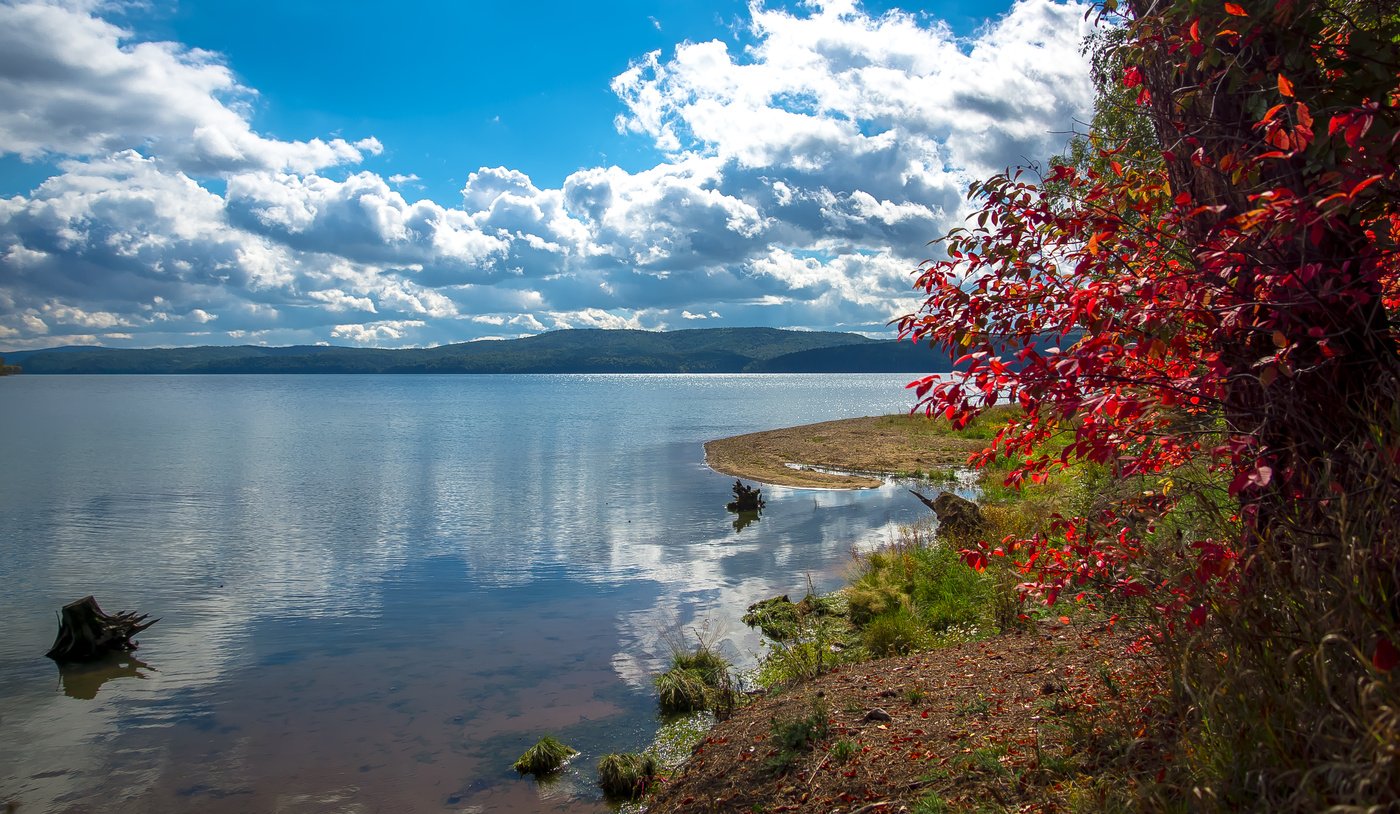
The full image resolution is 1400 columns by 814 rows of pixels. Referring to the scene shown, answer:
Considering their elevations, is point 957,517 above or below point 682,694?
above

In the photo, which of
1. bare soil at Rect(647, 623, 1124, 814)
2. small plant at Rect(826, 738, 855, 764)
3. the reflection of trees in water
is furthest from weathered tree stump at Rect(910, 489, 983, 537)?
the reflection of trees in water

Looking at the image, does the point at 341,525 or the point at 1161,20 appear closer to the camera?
the point at 1161,20

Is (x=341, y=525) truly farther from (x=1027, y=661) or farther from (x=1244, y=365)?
(x=1244, y=365)

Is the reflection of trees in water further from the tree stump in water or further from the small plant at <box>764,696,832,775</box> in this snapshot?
the small plant at <box>764,696,832,775</box>

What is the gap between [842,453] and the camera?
151 ft

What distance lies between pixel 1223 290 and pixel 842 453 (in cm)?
4212

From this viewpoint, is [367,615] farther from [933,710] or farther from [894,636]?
[933,710]

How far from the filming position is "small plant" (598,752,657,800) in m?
9.33

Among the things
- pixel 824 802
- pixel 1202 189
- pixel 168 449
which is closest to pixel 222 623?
pixel 824 802

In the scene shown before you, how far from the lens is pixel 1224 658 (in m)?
4.45

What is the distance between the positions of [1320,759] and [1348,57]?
3.48 m

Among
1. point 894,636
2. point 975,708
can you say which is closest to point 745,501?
point 894,636

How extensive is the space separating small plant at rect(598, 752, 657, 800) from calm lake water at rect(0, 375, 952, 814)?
0.74 ft

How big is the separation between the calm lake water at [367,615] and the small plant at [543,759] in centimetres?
22
